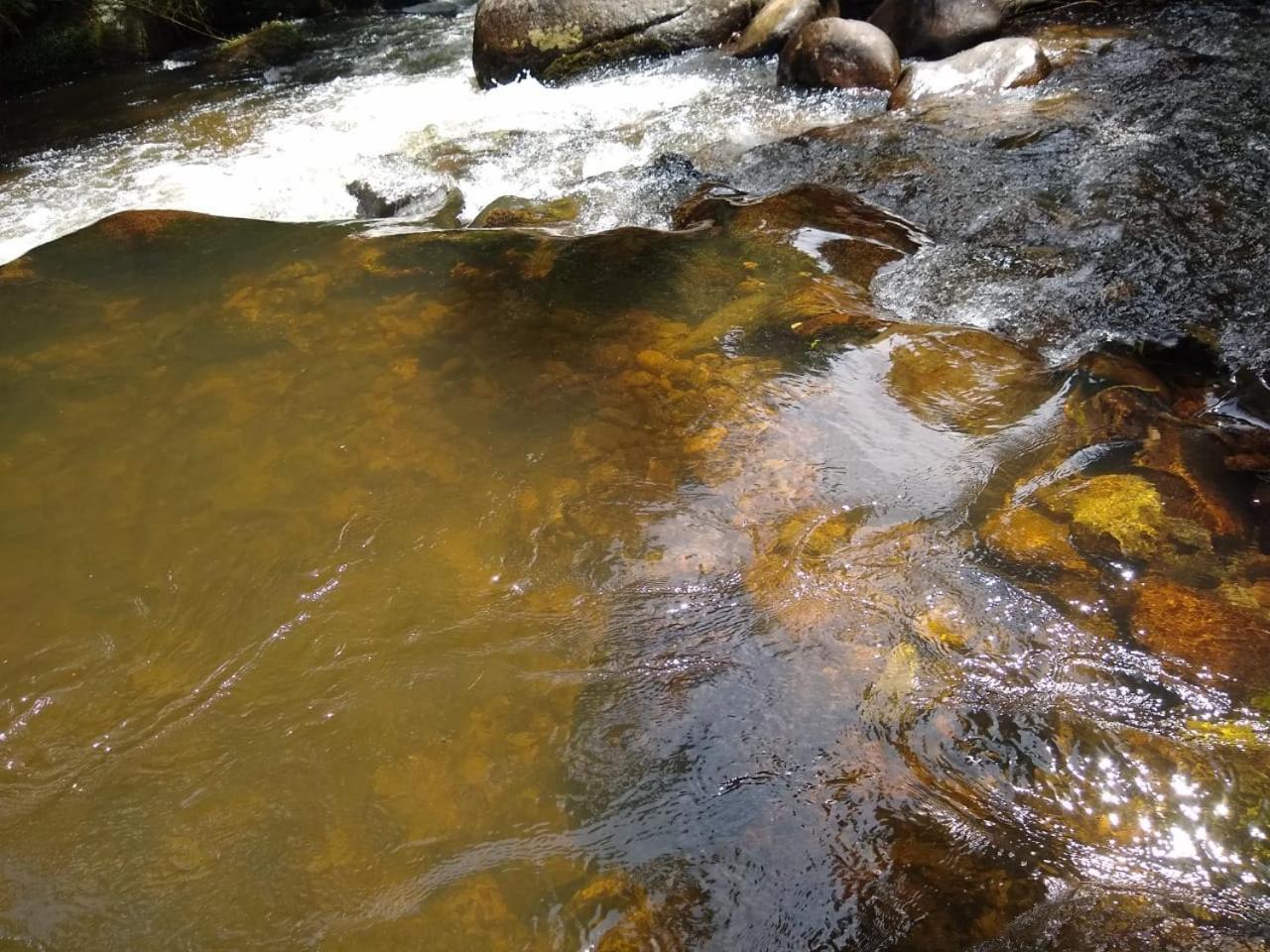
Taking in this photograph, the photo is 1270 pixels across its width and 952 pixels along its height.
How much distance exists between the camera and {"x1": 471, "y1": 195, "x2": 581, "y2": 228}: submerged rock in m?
4.46

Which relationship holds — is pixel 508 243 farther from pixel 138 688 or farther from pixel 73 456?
pixel 138 688

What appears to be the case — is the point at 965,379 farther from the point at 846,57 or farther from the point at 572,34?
the point at 572,34

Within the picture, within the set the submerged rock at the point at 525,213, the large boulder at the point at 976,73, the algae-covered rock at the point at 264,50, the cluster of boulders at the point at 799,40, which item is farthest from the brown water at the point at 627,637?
the algae-covered rock at the point at 264,50

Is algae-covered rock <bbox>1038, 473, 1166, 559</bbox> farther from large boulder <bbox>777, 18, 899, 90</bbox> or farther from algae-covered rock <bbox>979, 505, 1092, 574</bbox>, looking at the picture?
large boulder <bbox>777, 18, 899, 90</bbox>

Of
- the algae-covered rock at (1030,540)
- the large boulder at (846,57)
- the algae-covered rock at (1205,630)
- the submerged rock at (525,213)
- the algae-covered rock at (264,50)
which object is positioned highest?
the algae-covered rock at (264,50)

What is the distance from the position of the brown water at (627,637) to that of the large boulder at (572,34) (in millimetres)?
5083

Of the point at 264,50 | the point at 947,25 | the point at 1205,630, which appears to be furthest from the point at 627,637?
the point at 264,50

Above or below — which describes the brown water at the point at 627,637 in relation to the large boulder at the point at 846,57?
Answer: below

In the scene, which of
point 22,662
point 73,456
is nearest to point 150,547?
point 22,662

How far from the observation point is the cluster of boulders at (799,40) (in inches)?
231

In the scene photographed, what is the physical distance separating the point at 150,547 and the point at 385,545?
0.77 metres

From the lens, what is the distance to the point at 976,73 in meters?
5.85

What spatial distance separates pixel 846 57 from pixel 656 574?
Answer: 555 cm

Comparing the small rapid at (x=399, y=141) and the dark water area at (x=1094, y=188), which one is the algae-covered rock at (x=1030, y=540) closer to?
the dark water area at (x=1094, y=188)
